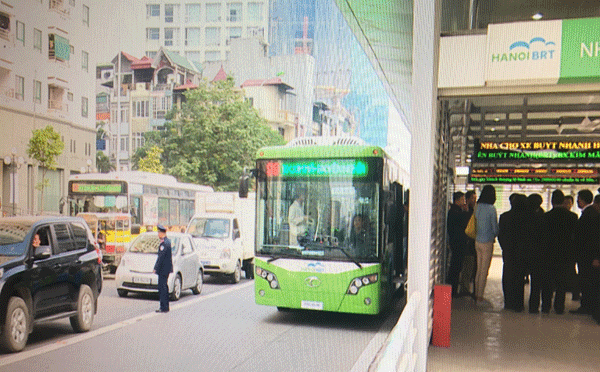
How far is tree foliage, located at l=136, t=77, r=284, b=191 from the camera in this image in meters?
4.40

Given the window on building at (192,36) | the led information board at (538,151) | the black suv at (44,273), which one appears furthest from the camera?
the led information board at (538,151)

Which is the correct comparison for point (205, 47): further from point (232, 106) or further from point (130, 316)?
point (130, 316)

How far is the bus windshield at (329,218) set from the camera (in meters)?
5.95

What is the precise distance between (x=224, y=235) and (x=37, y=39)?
24.6ft

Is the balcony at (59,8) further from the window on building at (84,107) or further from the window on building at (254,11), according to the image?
the window on building at (254,11)

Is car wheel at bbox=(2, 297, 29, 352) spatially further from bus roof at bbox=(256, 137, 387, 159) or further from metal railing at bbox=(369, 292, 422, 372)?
bus roof at bbox=(256, 137, 387, 159)

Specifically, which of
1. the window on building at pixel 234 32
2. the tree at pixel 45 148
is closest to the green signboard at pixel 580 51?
the window on building at pixel 234 32

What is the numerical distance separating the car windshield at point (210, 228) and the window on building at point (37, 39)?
20.9 feet

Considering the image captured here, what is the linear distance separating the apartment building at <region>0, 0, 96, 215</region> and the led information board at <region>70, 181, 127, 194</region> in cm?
7

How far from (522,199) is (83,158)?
16.2ft

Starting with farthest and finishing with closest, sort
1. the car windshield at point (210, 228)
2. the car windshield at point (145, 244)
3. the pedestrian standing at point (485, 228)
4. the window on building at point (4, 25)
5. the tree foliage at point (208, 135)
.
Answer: the car windshield at point (210, 228) → the pedestrian standing at point (485, 228) → the car windshield at point (145, 244) → the tree foliage at point (208, 135) → the window on building at point (4, 25)

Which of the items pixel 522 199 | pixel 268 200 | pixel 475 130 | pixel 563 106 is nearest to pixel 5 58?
pixel 268 200

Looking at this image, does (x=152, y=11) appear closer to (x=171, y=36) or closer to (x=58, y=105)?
(x=171, y=36)

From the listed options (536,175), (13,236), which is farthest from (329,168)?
(536,175)
